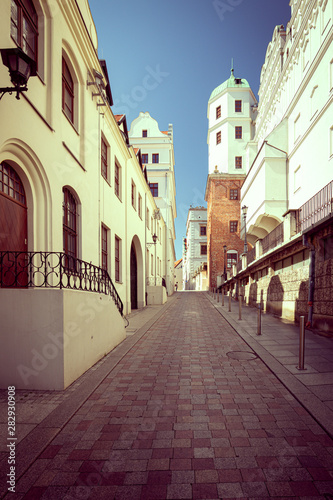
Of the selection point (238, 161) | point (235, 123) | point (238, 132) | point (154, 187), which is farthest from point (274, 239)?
point (235, 123)

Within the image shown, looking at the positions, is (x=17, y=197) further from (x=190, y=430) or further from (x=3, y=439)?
(x=190, y=430)

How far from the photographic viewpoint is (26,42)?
6469mm

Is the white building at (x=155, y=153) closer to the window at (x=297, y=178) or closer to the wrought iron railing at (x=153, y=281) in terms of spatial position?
the wrought iron railing at (x=153, y=281)

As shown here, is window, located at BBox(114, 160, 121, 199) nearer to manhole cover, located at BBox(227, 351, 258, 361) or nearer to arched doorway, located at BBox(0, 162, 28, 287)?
arched doorway, located at BBox(0, 162, 28, 287)

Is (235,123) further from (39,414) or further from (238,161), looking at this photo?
(39,414)

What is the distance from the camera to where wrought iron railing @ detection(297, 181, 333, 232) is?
10.3 metres

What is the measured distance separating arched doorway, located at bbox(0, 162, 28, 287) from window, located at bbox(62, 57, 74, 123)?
9.84ft

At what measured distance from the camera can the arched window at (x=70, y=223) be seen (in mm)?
8227

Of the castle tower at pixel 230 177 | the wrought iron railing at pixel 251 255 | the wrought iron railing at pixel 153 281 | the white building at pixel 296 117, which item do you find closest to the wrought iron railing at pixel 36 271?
the white building at pixel 296 117

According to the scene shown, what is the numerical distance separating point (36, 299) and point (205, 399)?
298cm

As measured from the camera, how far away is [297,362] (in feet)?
20.3

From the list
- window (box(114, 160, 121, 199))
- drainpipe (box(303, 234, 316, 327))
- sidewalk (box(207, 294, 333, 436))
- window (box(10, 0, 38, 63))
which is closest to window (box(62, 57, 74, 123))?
window (box(10, 0, 38, 63))

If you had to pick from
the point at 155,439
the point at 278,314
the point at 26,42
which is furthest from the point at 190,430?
the point at 278,314

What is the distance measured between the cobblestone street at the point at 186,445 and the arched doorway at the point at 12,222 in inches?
103
